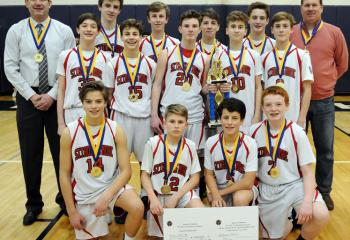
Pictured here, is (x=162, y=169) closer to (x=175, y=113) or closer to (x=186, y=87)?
(x=175, y=113)

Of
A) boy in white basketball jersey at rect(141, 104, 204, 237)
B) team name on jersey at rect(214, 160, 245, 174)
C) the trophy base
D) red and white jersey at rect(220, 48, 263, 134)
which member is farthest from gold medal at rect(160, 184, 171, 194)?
red and white jersey at rect(220, 48, 263, 134)

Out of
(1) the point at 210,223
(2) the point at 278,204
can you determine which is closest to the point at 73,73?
(1) the point at 210,223

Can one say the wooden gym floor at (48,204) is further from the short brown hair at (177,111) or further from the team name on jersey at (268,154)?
the short brown hair at (177,111)

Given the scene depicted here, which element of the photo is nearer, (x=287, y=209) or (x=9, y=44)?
(x=287, y=209)

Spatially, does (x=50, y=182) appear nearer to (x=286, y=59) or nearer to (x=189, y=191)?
(x=189, y=191)

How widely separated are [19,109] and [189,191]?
162 cm

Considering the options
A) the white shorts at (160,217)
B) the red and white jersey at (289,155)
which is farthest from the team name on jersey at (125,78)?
the red and white jersey at (289,155)

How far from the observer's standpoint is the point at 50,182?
4.72 meters

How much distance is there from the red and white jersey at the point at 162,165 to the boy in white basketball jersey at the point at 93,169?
0.58 feet

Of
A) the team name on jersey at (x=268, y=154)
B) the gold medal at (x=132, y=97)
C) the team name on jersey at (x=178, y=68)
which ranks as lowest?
the team name on jersey at (x=268, y=154)

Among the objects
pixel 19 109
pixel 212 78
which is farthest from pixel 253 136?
pixel 19 109

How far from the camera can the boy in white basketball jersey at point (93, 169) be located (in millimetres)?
2967

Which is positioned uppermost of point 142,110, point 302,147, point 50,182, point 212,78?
point 212,78

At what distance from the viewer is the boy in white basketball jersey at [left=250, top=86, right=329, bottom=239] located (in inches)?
119
